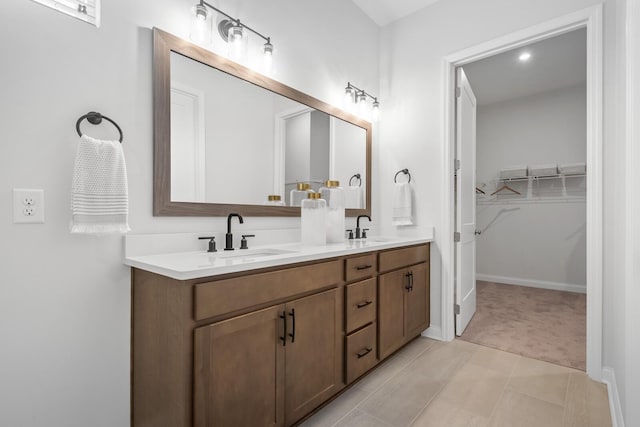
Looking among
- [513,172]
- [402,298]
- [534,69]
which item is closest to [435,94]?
[402,298]

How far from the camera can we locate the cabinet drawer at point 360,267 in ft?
5.61

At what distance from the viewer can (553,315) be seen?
316cm

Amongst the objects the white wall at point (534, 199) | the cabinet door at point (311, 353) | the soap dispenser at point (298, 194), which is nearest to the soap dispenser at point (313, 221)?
the soap dispenser at point (298, 194)

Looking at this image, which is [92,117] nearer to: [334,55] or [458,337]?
[334,55]

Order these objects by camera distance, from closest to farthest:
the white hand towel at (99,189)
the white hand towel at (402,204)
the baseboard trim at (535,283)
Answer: the white hand towel at (99,189) < the white hand towel at (402,204) < the baseboard trim at (535,283)

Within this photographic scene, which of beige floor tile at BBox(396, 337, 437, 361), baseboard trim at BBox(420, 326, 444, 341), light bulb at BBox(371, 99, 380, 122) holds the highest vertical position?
light bulb at BBox(371, 99, 380, 122)

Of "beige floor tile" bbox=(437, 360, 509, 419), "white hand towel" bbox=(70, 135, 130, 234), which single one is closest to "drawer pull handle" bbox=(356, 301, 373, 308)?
"beige floor tile" bbox=(437, 360, 509, 419)

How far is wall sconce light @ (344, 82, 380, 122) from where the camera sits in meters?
2.57

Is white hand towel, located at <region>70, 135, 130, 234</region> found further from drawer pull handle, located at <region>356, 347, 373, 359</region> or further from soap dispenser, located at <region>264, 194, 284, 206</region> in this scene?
drawer pull handle, located at <region>356, 347, 373, 359</region>

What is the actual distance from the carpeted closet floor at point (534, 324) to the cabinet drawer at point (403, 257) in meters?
0.80

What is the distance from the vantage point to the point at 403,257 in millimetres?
2225

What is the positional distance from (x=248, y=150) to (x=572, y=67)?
13.0ft

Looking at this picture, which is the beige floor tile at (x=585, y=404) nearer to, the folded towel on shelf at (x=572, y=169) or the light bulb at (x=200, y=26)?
the light bulb at (x=200, y=26)

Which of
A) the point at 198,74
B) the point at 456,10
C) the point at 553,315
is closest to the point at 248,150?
the point at 198,74
